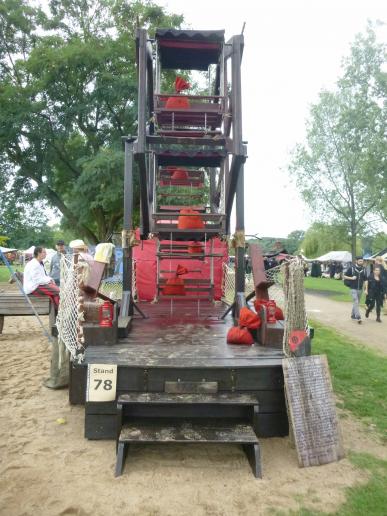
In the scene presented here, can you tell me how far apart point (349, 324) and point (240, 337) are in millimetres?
8338

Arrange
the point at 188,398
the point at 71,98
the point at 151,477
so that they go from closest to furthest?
the point at 151,477, the point at 188,398, the point at 71,98

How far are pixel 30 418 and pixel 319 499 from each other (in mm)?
3170

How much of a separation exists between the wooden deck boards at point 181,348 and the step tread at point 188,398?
0.91 feet

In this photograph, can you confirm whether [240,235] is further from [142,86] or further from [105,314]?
[142,86]

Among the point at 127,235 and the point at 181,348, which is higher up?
the point at 127,235

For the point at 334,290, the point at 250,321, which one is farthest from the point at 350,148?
the point at 250,321

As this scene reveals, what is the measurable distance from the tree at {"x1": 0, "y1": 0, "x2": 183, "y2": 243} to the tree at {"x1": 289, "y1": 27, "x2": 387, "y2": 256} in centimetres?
1381

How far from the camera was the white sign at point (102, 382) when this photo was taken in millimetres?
4059

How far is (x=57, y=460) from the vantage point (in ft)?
12.3

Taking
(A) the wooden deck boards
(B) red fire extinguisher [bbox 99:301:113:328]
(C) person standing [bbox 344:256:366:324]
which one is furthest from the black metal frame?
(C) person standing [bbox 344:256:366:324]

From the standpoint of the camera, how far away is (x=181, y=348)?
15.4 feet

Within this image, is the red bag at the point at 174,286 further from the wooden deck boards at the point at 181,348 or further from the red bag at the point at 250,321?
the red bag at the point at 250,321

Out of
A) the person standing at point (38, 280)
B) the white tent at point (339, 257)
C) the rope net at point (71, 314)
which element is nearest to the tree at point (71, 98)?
the person standing at point (38, 280)

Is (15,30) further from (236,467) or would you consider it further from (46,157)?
(236,467)
